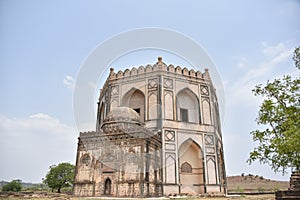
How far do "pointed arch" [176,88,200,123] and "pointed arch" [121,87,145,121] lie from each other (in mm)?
2833

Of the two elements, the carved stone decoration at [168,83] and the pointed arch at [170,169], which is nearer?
the pointed arch at [170,169]

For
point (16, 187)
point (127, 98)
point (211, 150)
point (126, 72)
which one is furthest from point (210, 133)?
point (16, 187)

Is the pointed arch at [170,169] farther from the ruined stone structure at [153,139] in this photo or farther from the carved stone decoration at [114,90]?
the carved stone decoration at [114,90]

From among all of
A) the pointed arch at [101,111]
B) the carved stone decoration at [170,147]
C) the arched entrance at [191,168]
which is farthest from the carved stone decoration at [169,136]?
the pointed arch at [101,111]

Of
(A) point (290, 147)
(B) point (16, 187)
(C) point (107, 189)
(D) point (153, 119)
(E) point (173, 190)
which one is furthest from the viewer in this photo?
(B) point (16, 187)

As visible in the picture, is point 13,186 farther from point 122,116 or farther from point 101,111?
point 122,116

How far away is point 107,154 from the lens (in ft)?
43.0

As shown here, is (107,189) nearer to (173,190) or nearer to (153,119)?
(173,190)

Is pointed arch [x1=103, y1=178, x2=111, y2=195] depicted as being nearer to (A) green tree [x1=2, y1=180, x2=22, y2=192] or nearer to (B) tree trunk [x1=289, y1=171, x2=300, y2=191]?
(B) tree trunk [x1=289, y1=171, x2=300, y2=191]

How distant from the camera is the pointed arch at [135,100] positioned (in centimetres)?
1994

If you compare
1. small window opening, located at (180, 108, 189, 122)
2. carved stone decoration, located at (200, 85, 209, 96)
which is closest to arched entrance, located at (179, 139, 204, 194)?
small window opening, located at (180, 108, 189, 122)

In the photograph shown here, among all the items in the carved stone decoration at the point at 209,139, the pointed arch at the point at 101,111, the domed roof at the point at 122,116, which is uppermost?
the pointed arch at the point at 101,111

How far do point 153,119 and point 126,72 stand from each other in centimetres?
507

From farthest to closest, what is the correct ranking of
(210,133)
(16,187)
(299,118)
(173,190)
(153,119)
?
(16,187)
(210,133)
(153,119)
(173,190)
(299,118)
